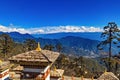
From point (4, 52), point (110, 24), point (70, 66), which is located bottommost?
point (70, 66)

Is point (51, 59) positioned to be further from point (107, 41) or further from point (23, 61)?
point (107, 41)

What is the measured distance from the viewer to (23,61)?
48.0 feet

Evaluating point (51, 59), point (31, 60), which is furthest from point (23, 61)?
point (51, 59)

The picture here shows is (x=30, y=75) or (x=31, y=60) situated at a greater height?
(x=31, y=60)

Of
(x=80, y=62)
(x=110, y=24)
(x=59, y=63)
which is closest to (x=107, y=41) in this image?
(x=110, y=24)

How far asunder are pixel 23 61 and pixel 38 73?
122cm

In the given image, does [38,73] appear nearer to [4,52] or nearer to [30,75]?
[30,75]

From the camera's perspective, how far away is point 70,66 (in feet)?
285

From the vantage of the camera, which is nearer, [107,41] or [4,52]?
[107,41]

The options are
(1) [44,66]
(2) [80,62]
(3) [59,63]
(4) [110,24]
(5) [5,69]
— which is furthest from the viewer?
(2) [80,62]

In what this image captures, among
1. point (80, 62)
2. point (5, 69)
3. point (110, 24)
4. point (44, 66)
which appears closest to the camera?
point (44, 66)

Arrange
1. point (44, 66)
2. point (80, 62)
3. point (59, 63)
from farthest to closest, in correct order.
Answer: point (80, 62) < point (59, 63) < point (44, 66)

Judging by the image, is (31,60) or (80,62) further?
(80,62)

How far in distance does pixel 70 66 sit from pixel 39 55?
7264 centimetres
